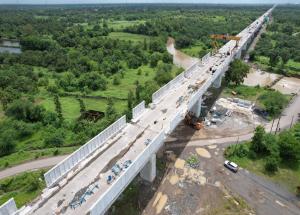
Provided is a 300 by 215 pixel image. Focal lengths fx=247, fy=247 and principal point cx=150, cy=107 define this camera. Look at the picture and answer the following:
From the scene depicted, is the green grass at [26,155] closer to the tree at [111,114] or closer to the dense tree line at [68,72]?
the dense tree line at [68,72]

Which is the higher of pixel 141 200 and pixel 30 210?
pixel 30 210

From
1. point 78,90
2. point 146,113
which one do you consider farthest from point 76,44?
point 146,113

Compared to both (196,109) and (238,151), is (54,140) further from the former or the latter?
(238,151)

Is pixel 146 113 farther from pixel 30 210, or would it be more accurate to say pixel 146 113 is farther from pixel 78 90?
pixel 78 90

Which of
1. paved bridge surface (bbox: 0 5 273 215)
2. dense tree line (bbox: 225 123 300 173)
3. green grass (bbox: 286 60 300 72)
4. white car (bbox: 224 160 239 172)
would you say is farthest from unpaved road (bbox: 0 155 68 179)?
green grass (bbox: 286 60 300 72)

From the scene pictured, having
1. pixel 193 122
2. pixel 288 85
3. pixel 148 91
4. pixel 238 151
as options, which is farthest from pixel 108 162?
pixel 288 85

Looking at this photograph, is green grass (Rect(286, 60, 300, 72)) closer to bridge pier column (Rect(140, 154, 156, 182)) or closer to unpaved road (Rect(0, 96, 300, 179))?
unpaved road (Rect(0, 96, 300, 179))

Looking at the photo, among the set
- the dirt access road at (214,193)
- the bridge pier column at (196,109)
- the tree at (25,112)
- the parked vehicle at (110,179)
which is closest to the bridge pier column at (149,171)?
the dirt access road at (214,193)
